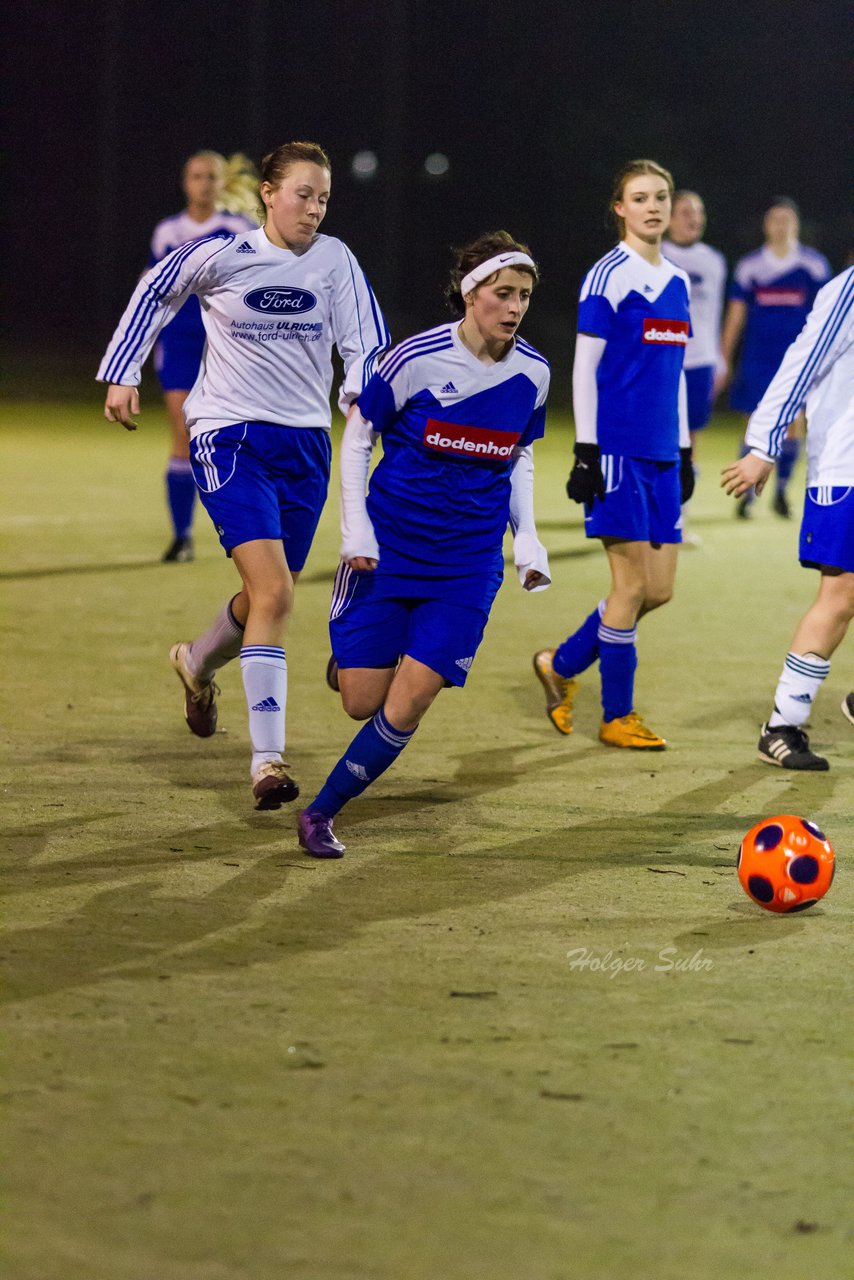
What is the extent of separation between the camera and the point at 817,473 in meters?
6.35

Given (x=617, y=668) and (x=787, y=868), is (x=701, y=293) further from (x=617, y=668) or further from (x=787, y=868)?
(x=787, y=868)

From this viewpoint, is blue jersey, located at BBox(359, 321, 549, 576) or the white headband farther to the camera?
blue jersey, located at BBox(359, 321, 549, 576)

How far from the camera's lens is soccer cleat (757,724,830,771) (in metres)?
6.42

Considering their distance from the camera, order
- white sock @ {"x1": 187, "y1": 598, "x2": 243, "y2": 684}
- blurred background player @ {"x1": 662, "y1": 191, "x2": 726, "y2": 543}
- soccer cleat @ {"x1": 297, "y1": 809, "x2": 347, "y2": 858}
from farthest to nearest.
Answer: blurred background player @ {"x1": 662, "y1": 191, "x2": 726, "y2": 543} → white sock @ {"x1": 187, "y1": 598, "x2": 243, "y2": 684} → soccer cleat @ {"x1": 297, "y1": 809, "x2": 347, "y2": 858}

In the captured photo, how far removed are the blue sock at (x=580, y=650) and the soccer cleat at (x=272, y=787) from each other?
185cm

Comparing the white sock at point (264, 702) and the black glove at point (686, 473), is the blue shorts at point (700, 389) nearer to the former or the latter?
the black glove at point (686, 473)

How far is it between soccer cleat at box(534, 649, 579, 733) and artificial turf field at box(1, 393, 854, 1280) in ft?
0.39

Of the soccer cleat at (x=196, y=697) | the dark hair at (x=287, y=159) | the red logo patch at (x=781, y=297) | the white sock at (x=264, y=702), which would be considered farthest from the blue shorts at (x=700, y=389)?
the white sock at (x=264, y=702)

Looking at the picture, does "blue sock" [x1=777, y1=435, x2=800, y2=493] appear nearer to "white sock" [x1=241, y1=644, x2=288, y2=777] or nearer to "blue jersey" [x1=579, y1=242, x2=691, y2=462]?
"blue jersey" [x1=579, y1=242, x2=691, y2=462]

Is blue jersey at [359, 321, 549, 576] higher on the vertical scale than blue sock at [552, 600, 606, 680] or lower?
higher

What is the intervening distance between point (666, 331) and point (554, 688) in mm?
1499

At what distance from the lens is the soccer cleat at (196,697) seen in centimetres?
641

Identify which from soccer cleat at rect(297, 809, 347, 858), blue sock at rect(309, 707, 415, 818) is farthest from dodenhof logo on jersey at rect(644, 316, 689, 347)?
soccer cleat at rect(297, 809, 347, 858)

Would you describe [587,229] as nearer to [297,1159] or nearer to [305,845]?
[305,845]
